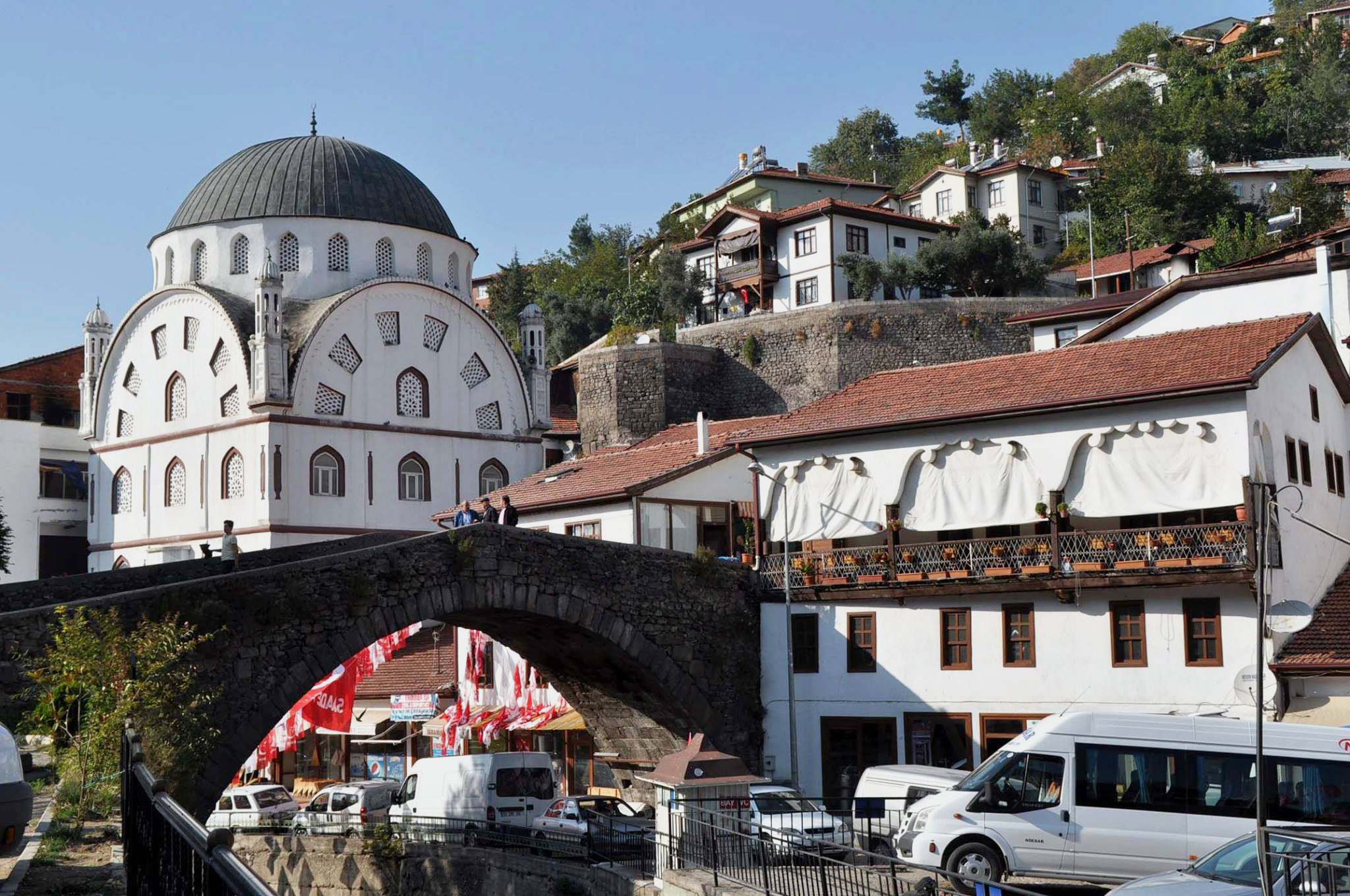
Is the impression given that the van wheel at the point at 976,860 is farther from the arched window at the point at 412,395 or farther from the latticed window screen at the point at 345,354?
the arched window at the point at 412,395

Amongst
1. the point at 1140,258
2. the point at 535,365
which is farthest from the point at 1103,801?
the point at 1140,258

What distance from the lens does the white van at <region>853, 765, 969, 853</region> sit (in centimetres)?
2277

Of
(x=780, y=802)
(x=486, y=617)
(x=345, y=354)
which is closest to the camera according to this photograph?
(x=780, y=802)

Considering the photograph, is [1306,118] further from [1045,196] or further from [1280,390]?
[1280,390]

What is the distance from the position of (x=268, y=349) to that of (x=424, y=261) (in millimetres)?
8204

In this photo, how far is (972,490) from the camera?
100 ft

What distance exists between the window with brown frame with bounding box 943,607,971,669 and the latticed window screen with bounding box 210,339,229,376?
29374 mm

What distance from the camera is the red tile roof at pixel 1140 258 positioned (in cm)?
6369

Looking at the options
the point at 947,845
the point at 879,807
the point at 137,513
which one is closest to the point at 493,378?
the point at 137,513

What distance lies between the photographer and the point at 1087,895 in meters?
19.0

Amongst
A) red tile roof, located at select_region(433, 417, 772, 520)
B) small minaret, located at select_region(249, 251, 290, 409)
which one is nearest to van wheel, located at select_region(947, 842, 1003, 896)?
red tile roof, located at select_region(433, 417, 772, 520)

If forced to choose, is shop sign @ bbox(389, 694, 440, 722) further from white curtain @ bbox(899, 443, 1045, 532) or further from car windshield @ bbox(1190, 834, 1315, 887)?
car windshield @ bbox(1190, 834, 1315, 887)

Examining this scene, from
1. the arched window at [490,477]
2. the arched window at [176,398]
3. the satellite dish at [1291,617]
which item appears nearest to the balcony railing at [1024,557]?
the satellite dish at [1291,617]

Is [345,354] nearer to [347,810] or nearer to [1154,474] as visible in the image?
[347,810]
